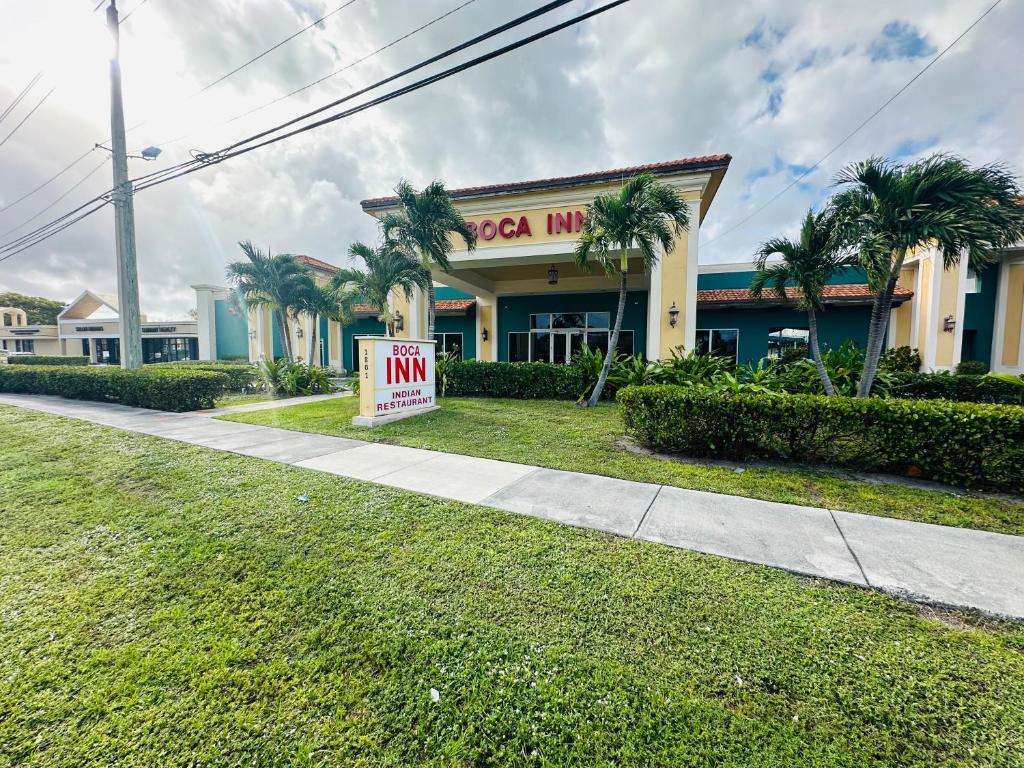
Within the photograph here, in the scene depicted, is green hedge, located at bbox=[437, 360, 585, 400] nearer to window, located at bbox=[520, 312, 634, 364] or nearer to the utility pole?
window, located at bbox=[520, 312, 634, 364]

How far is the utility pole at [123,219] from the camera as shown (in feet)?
37.0

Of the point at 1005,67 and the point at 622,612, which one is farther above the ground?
the point at 1005,67

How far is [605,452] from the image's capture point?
6.09 m

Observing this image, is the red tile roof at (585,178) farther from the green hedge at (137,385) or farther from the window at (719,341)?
the green hedge at (137,385)

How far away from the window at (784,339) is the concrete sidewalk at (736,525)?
1307 centimetres

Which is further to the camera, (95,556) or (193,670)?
(95,556)

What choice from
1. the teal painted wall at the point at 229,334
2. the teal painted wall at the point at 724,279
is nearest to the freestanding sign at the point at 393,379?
the teal painted wall at the point at 724,279

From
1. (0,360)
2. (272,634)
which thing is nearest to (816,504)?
(272,634)

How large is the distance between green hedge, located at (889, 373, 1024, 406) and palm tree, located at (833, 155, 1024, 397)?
9.62 ft

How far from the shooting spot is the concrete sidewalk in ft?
9.36

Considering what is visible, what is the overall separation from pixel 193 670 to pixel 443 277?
14390 mm

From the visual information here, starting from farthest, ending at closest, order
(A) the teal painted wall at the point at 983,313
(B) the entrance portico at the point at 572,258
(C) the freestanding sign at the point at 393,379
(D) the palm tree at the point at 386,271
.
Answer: (A) the teal painted wall at the point at 983,313, (B) the entrance portico at the point at 572,258, (D) the palm tree at the point at 386,271, (C) the freestanding sign at the point at 393,379

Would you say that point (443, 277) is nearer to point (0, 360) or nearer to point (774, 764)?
point (774, 764)

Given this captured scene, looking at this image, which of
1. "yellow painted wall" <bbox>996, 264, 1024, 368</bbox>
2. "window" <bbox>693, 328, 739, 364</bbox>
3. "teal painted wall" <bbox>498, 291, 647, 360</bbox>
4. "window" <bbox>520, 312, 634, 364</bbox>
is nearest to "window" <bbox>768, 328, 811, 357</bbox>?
"window" <bbox>693, 328, 739, 364</bbox>
